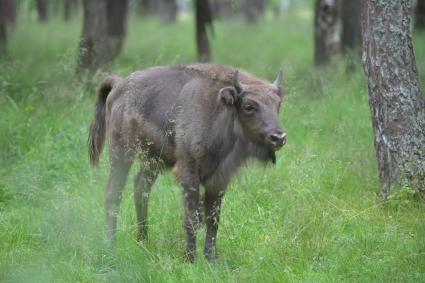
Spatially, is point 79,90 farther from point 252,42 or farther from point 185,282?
point 252,42

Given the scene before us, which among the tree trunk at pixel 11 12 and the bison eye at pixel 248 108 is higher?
the bison eye at pixel 248 108

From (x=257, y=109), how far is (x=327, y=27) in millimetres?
7995

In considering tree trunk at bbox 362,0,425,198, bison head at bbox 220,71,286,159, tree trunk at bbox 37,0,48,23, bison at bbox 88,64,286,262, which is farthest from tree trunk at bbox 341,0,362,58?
tree trunk at bbox 37,0,48,23

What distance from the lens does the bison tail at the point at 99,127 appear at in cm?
728

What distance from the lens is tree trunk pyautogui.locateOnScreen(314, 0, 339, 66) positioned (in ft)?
43.7

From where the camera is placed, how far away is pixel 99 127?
7.34 meters

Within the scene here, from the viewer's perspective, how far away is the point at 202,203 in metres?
6.46

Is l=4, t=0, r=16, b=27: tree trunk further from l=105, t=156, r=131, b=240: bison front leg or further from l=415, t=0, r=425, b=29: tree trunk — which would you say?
l=105, t=156, r=131, b=240: bison front leg

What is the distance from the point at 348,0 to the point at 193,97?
9.58 meters

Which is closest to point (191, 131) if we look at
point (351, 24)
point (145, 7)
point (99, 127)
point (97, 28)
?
point (99, 127)

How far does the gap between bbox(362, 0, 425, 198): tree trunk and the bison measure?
4.56 ft

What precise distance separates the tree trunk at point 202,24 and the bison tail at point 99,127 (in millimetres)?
6495

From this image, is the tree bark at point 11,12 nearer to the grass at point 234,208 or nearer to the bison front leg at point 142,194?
the grass at point 234,208

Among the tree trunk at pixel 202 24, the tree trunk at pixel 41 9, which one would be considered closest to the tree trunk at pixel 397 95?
the tree trunk at pixel 202 24
